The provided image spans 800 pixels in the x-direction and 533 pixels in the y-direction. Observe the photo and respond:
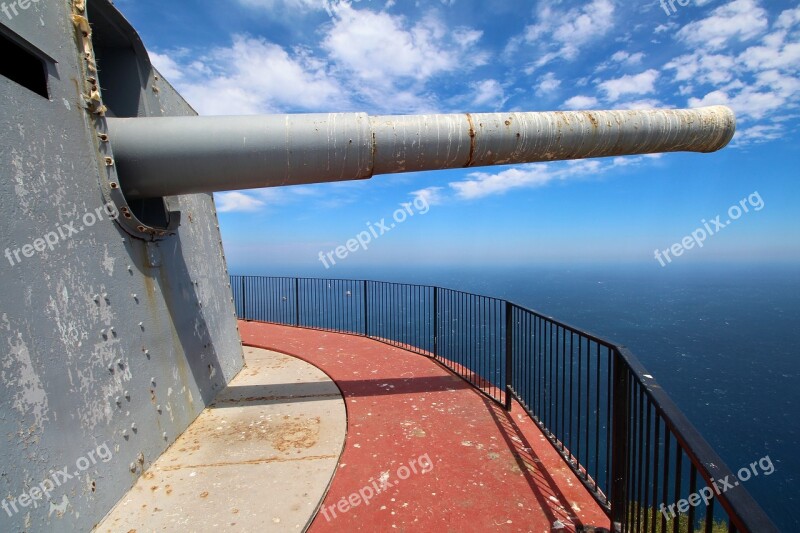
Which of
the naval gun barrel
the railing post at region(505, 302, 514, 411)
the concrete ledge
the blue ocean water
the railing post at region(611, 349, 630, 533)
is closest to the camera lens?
the railing post at region(611, 349, 630, 533)

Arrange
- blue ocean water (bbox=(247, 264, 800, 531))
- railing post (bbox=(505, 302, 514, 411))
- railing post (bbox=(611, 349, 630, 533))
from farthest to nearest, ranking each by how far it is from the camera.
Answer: blue ocean water (bbox=(247, 264, 800, 531)), railing post (bbox=(505, 302, 514, 411)), railing post (bbox=(611, 349, 630, 533))

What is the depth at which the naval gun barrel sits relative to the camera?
3197mm

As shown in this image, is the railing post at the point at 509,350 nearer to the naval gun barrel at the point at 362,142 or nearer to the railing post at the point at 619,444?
the naval gun barrel at the point at 362,142

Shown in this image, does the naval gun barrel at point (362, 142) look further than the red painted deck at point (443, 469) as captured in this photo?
Yes

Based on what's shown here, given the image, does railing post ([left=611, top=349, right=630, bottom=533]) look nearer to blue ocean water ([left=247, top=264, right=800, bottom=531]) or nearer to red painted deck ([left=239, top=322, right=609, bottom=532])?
red painted deck ([left=239, top=322, right=609, bottom=532])

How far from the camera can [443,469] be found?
323cm

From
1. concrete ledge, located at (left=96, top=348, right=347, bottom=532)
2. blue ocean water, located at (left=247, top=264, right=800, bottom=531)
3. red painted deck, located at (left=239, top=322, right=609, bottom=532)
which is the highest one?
concrete ledge, located at (left=96, top=348, right=347, bottom=532)

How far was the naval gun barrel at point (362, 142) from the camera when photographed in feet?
10.5

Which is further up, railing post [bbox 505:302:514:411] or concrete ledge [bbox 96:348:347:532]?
railing post [bbox 505:302:514:411]

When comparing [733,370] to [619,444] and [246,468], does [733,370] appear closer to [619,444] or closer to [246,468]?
[619,444]

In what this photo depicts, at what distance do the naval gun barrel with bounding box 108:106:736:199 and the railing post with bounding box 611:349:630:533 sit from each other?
232 cm

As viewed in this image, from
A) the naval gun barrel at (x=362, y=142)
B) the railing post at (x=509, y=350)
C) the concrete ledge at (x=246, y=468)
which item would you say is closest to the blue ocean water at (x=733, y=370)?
the railing post at (x=509, y=350)

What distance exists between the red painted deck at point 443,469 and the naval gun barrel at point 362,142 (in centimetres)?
256

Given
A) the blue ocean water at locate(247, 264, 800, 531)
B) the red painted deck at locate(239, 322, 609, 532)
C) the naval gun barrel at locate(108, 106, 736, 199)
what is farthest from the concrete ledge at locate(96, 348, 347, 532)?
the blue ocean water at locate(247, 264, 800, 531)
